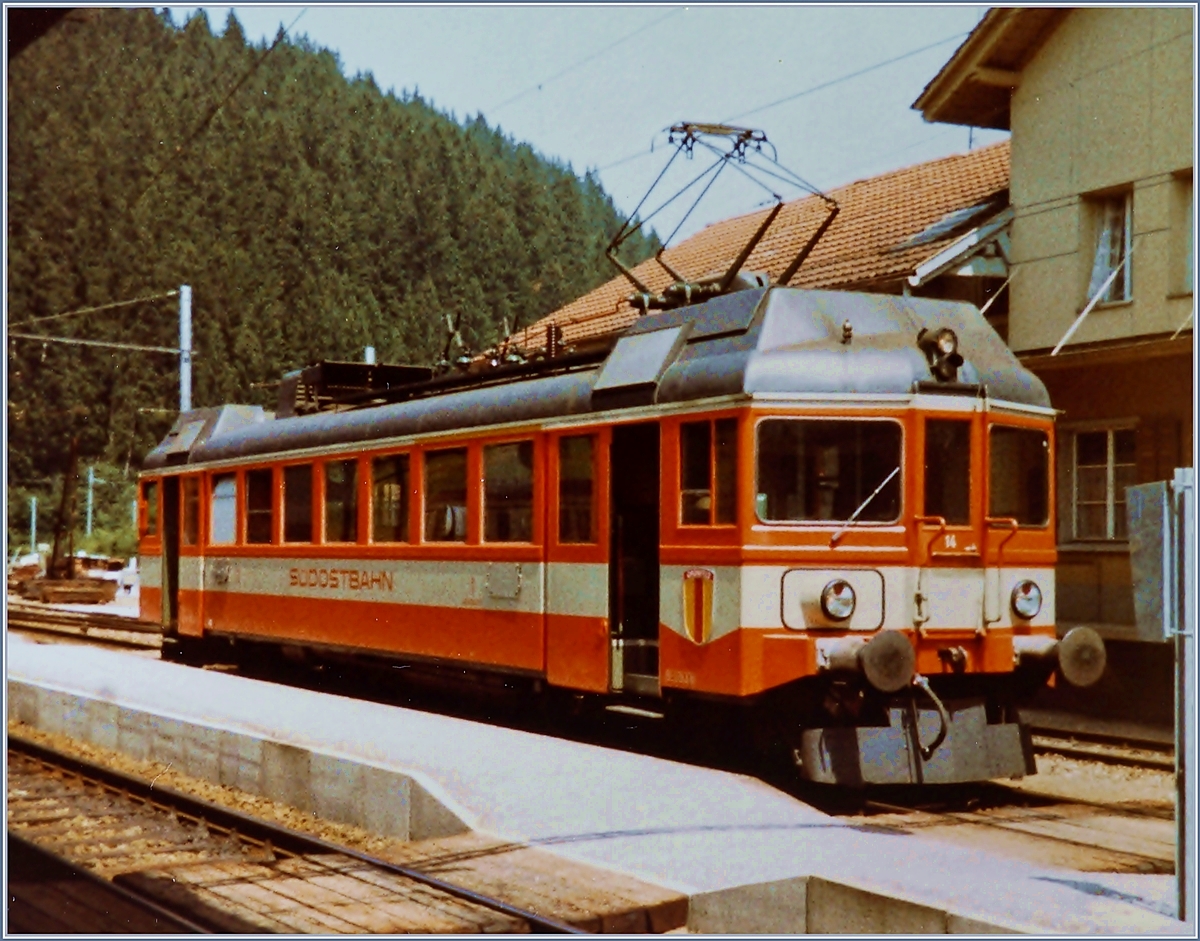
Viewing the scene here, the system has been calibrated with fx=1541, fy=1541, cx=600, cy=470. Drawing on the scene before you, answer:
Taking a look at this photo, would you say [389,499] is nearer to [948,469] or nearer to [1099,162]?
[948,469]

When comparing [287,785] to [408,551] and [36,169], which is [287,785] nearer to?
[408,551]

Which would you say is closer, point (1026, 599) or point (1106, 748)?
point (1026, 599)

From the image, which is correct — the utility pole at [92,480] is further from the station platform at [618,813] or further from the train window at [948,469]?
Answer: the train window at [948,469]

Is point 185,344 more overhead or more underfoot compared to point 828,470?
more overhead

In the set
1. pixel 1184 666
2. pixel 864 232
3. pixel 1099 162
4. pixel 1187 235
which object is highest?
pixel 864 232

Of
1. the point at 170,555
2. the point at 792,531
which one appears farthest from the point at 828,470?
the point at 170,555

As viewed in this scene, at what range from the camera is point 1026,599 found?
9.94 meters

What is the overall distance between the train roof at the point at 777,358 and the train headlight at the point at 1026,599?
3.99 ft

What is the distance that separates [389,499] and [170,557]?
606 centimetres

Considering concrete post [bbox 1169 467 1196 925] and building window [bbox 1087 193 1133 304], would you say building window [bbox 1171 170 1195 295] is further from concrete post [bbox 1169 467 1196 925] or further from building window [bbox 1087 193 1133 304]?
concrete post [bbox 1169 467 1196 925]

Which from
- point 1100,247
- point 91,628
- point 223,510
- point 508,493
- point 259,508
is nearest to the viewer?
point 508,493

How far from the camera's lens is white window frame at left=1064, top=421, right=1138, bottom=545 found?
554 inches

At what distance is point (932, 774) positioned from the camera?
916 cm

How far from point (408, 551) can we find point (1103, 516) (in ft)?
21.1
